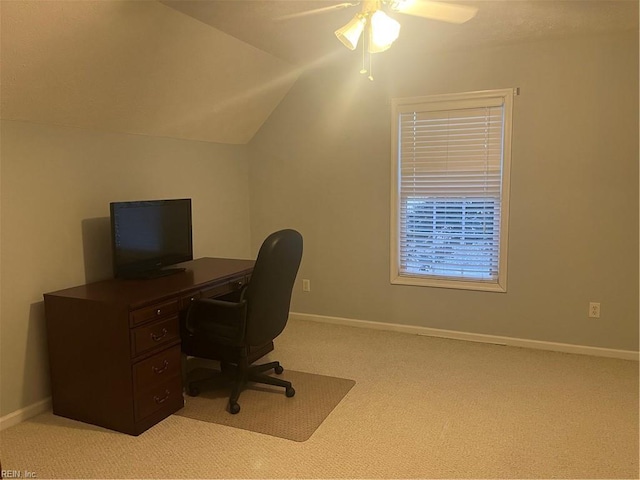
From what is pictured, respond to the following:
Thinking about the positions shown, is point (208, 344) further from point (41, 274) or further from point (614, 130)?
point (614, 130)

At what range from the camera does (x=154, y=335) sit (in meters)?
2.68

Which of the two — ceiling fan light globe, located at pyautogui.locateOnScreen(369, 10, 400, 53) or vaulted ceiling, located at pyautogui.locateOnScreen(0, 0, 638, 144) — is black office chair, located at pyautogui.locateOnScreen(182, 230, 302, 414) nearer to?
ceiling fan light globe, located at pyautogui.locateOnScreen(369, 10, 400, 53)

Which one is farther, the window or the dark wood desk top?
the window

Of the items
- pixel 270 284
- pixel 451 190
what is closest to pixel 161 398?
pixel 270 284

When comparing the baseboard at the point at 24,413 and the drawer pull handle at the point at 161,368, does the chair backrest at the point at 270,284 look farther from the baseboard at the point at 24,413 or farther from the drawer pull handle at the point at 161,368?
the baseboard at the point at 24,413

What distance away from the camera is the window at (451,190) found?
12.5 feet

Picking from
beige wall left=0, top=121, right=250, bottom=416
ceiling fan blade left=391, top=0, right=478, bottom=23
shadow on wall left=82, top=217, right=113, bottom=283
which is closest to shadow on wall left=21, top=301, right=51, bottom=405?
beige wall left=0, top=121, right=250, bottom=416

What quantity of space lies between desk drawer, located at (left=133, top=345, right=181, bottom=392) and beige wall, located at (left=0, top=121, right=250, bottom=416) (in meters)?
0.40

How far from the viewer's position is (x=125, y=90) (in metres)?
3.02

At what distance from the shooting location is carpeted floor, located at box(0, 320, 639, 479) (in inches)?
90.3

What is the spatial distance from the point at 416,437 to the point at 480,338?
1684mm

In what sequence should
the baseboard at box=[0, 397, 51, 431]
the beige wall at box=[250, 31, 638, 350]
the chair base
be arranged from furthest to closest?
the beige wall at box=[250, 31, 638, 350] < the chair base < the baseboard at box=[0, 397, 51, 431]

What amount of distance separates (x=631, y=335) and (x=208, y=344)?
3047 mm

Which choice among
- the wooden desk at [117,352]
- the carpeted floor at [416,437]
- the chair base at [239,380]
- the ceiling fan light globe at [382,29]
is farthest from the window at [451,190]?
the wooden desk at [117,352]
